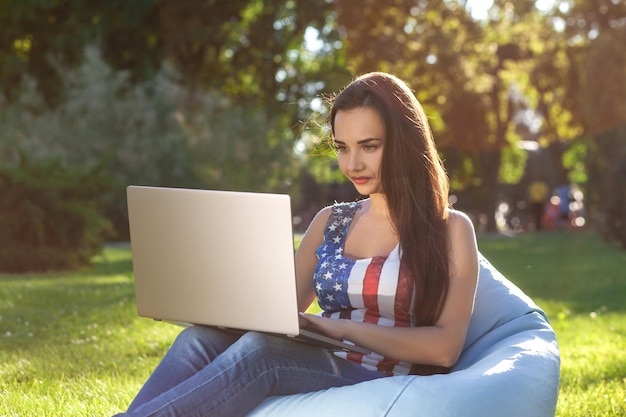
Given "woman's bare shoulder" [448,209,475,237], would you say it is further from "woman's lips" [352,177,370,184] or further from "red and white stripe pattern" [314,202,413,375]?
"woman's lips" [352,177,370,184]

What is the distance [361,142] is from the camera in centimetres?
364

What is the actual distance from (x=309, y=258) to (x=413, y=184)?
0.64m

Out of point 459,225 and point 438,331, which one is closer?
point 438,331

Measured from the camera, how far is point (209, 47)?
2316cm

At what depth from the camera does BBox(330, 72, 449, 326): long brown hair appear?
3.54 meters

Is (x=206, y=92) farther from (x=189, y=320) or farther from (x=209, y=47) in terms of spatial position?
(x=189, y=320)

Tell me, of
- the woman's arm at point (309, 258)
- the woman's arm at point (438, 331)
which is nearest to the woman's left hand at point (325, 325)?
the woman's arm at point (438, 331)

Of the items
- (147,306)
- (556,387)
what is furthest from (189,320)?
(556,387)

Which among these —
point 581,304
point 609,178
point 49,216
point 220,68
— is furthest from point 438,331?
point 220,68

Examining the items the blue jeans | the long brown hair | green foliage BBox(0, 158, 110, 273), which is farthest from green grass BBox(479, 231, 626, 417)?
green foliage BBox(0, 158, 110, 273)

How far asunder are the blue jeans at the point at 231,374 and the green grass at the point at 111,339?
4.33ft

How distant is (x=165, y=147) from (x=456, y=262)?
19568mm

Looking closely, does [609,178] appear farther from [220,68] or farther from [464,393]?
[464,393]

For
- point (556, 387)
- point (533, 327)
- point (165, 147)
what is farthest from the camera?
point (165, 147)
